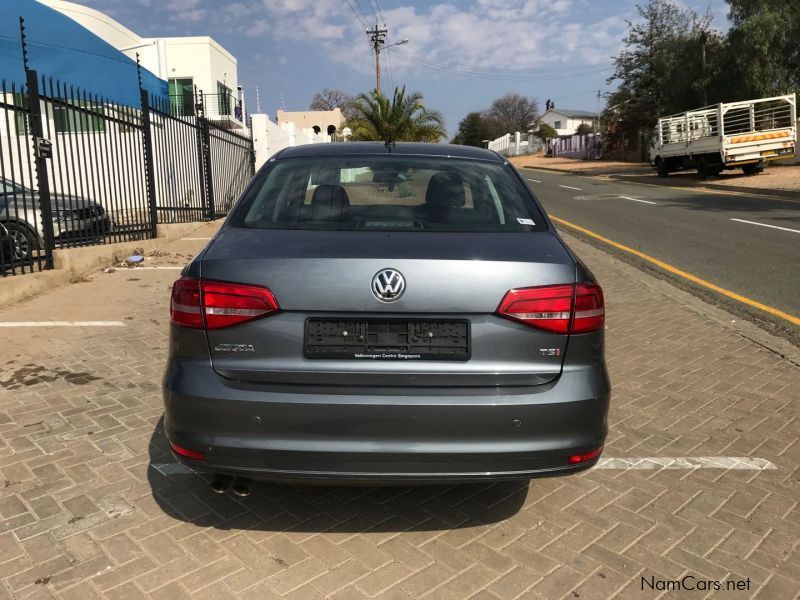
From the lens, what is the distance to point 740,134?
21969 mm

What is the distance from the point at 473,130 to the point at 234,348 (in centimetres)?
9948

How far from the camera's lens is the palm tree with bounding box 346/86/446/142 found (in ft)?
103

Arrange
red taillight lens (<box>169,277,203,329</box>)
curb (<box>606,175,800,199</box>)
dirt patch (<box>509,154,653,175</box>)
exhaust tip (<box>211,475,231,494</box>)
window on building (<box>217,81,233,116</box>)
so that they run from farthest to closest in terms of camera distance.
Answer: dirt patch (<box>509,154,653,175</box>)
window on building (<box>217,81,233,116</box>)
curb (<box>606,175,800,199</box>)
exhaust tip (<box>211,475,231,494</box>)
red taillight lens (<box>169,277,203,329</box>)

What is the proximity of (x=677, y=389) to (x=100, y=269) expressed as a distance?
768cm

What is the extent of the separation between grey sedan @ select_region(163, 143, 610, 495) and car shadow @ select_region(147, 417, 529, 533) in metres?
0.49

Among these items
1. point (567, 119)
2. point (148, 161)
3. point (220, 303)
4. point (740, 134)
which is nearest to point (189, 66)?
point (148, 161)

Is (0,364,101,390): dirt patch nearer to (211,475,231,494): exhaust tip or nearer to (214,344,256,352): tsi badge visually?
(211,475,231,494): exhaust tip

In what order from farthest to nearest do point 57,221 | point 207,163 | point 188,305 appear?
1. point 207,163
2. point 57,221
3. point 188,305

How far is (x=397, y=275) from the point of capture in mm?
2477

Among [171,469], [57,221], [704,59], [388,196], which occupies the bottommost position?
[171,469]

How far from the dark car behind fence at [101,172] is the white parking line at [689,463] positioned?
6.15m

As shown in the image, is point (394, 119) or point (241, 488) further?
point (394, 119)

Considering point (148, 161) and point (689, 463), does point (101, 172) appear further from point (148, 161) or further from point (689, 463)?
point (689, 463)

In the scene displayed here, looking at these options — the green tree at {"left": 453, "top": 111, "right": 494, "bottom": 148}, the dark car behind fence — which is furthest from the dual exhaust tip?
the green tree at {"left": 453, "top": 111, "right": 494, "bottom": 148}
